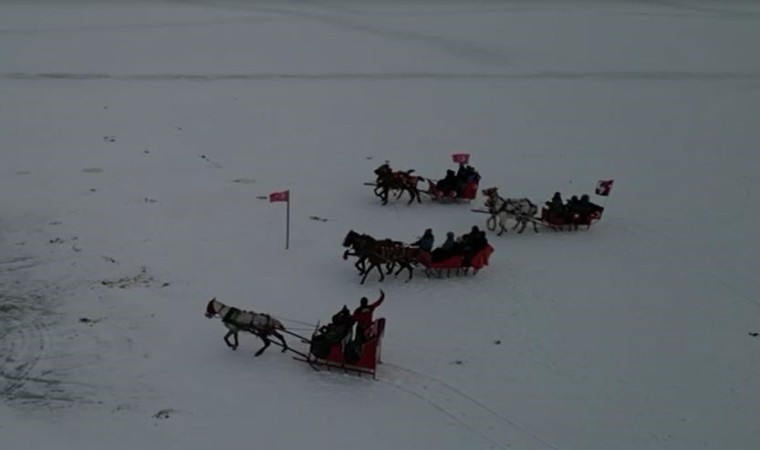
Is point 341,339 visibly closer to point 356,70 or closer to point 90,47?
point 356,70

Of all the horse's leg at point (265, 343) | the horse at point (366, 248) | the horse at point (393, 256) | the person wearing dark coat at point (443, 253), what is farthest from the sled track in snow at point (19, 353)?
the person wearing dark coat at point (443, 253)

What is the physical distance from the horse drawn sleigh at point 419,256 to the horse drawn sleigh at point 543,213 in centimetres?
210

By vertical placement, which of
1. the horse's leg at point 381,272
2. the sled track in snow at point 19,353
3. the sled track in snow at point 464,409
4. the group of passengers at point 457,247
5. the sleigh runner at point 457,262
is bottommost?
the sled track in snow at point 19,353

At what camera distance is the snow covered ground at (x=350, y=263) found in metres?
9.98

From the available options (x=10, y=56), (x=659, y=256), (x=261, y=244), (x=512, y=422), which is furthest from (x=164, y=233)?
(x=10, y=56)

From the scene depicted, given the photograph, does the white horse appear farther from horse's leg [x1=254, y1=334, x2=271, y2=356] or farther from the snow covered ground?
horse's leg [x1=254, y1=334, x2=271, y2=356]

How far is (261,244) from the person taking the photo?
1536cm

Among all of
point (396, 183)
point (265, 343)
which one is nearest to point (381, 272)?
point (265, 343)

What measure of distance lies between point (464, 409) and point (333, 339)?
1926 millimetres

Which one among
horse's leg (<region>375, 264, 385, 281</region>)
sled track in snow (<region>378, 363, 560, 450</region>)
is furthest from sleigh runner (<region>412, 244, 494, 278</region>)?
sled track in snow (<region>378, 363, 560, 450</region>)

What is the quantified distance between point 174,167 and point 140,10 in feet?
100

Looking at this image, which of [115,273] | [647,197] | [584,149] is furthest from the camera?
[584,149]

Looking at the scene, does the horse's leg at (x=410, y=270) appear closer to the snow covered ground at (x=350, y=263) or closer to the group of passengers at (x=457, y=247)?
the snow covered ground at (x=350, y=263)

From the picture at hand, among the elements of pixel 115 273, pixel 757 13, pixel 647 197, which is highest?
pixel 757 13
